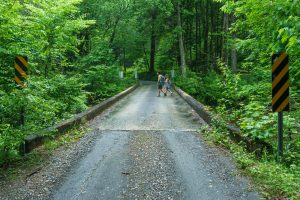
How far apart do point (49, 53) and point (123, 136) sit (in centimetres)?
551

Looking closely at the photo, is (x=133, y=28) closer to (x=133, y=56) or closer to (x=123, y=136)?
(x=133, y=56)

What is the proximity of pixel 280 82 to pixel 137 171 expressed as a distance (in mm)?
3349

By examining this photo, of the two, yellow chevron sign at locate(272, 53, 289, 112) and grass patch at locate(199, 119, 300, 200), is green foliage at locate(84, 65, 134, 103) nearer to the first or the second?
grass patch at locate(199, 119, 300, 200)

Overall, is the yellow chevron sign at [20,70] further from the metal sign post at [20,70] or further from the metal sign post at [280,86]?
the metal sign post at [280,86]

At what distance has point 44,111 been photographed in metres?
7.48

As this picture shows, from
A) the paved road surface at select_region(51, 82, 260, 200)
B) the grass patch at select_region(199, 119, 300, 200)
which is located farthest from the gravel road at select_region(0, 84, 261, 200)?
the grass patch at select_region(199, 119, 300, 200)

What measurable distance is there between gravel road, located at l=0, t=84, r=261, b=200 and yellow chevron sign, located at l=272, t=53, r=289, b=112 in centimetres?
156

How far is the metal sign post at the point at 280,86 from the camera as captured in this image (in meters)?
5.84

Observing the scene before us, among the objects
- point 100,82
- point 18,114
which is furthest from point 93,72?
point 18,114

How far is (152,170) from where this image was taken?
581cm

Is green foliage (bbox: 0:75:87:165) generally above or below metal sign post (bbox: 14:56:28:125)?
below

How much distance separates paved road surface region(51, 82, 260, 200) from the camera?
4766mm

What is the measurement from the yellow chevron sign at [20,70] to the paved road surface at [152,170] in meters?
2.48

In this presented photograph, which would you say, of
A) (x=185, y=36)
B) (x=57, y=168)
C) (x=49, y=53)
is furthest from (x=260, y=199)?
(x=185, y=36)
